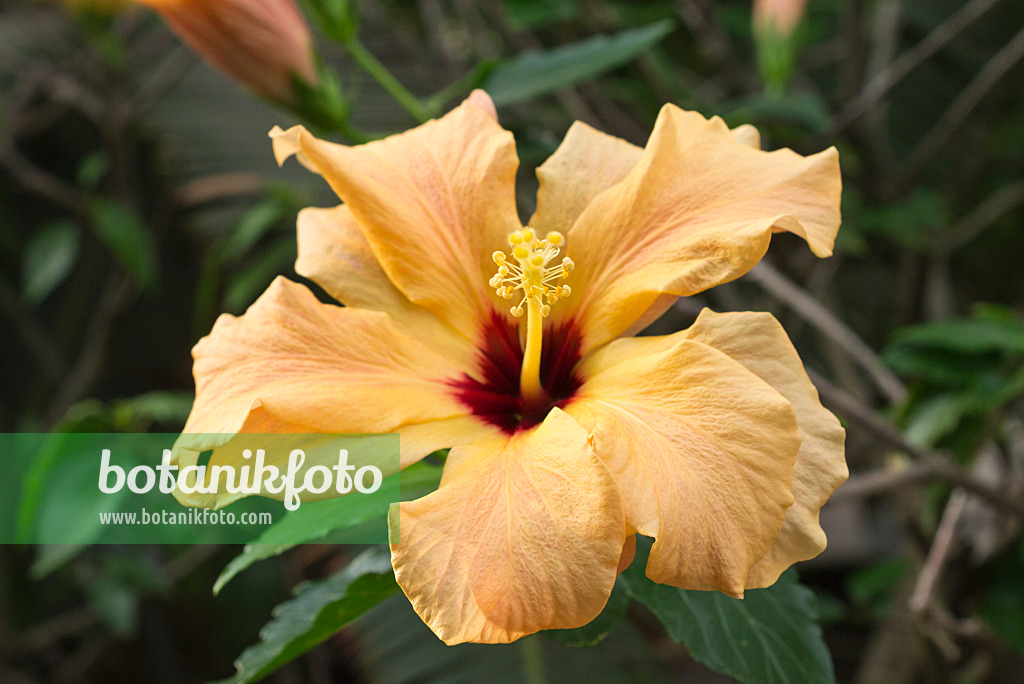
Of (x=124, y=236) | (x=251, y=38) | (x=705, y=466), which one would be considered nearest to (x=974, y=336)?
(x=705, y=466)

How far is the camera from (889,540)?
246 cm

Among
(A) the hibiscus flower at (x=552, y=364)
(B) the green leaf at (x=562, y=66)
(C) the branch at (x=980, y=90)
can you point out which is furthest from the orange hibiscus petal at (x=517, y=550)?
(C) the branch at (x=980, y=90)

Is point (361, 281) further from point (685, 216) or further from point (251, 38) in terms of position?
point (251, 38)

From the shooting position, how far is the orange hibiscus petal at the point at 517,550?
0.47 metres

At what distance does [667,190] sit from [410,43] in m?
1.92

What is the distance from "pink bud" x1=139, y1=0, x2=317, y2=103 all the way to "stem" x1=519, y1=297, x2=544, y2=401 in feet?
1.97

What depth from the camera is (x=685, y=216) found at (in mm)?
622

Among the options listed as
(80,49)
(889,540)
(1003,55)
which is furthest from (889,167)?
(80,49)

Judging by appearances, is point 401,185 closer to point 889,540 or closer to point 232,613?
point 232,613

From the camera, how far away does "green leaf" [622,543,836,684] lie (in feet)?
2.06

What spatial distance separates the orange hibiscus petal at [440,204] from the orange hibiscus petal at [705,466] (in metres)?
0.22

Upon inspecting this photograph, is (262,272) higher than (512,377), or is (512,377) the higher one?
(512,377)
